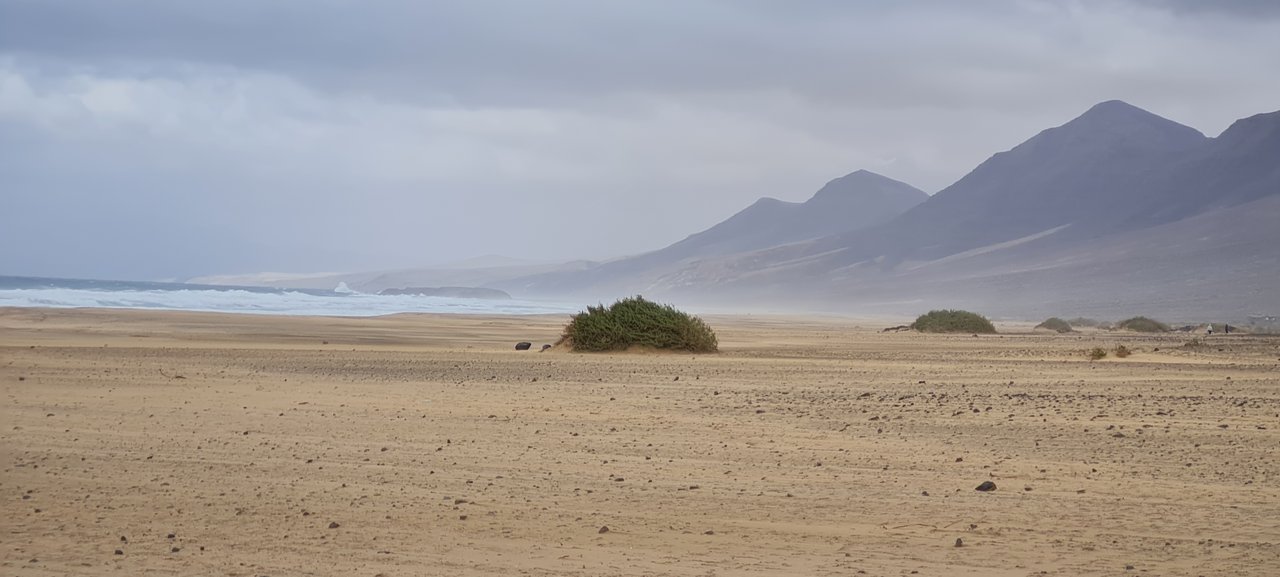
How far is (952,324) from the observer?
4266 centimetres

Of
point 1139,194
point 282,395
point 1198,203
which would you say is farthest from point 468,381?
point 1139,194

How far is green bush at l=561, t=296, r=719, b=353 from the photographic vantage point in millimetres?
25000

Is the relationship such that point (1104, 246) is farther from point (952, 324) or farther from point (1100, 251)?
point (952, 324)

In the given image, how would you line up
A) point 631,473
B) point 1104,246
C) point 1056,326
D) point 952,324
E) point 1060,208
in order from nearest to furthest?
point 631,473 → point 952,324 → point 1056,326 → point 1104,246 → point 1060,208

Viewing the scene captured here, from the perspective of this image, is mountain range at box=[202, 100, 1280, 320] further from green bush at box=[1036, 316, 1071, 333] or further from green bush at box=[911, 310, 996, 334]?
green bush at box=[911, 310, 996, 334]

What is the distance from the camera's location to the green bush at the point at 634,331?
25000mm

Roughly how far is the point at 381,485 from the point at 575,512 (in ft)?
5.32

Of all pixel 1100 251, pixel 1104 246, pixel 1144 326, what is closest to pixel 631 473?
pixel 1144 326

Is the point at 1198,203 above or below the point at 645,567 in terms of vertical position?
above

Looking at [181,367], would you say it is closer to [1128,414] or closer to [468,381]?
[468,381]

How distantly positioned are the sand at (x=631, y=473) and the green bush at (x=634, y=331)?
6.22m

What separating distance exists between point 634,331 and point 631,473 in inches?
614

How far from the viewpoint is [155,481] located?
Answer: 29.5 feet

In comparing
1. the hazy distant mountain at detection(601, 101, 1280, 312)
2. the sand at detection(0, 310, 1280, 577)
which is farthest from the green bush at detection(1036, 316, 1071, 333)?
the hazy distant mountain at detection(601, 101, 1280, 312)
